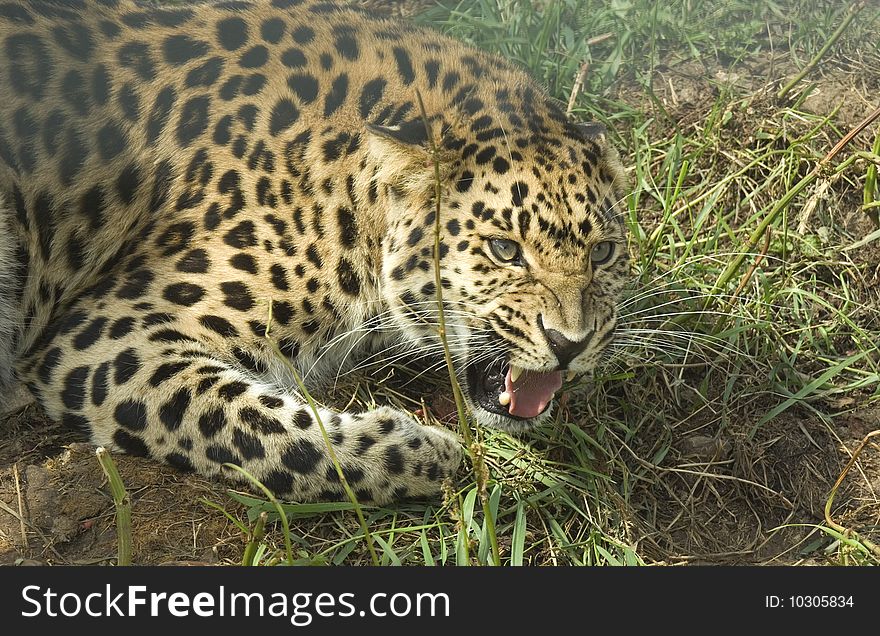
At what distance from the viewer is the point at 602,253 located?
5.29 metres

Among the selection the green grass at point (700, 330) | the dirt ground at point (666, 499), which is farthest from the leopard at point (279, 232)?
the green grass at point (700, 330)

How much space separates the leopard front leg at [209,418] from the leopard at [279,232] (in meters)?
0.01

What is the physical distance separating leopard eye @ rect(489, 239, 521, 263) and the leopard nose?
34 cm

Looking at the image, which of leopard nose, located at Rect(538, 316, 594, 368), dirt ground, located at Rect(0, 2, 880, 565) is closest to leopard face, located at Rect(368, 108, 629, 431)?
leopard nose, located at Rect(538, 316, 594, 368)

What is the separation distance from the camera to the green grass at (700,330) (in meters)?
5.19

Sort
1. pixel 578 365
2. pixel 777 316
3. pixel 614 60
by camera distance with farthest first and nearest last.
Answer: pixel 614 60, pixel 777 316, pixel 578 365

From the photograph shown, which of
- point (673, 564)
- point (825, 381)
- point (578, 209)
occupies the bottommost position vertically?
point (673, 564)

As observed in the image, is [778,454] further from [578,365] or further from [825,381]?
[578,365]

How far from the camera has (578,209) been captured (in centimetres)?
504

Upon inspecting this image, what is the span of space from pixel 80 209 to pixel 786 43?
17.7ft

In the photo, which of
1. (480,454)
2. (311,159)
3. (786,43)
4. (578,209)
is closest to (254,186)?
(311,159)

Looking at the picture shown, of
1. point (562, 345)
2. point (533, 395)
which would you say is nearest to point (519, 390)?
point (533, 395)

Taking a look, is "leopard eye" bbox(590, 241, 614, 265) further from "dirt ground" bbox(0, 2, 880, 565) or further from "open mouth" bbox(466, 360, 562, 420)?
"dirt ground" bbox(0, 2, 880, 565)

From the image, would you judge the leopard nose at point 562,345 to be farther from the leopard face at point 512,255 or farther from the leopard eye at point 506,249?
the leopard eye at point 506,249
